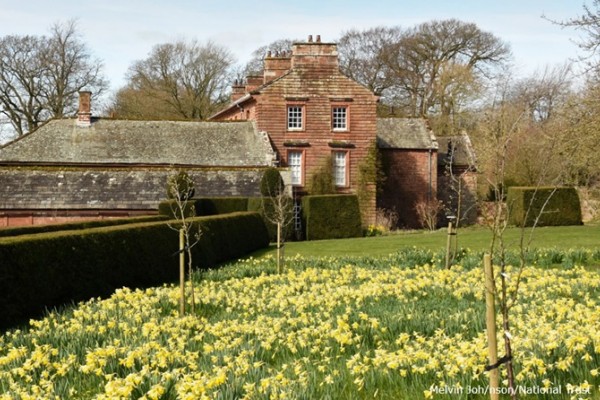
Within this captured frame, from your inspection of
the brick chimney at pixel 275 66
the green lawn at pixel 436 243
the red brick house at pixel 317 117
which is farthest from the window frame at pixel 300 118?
the green lawn at pixel 436 243

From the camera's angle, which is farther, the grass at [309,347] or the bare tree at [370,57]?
the bare tree at [370,57]

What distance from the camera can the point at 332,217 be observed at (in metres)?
31.8

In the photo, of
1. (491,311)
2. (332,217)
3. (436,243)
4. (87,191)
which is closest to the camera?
(491,311)

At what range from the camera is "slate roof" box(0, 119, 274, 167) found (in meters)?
36.0

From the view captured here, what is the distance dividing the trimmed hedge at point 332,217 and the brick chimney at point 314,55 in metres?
9.02

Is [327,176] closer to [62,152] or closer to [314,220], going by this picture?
[314,220]

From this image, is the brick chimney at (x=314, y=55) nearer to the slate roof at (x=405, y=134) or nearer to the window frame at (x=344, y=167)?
the window frame at (x=344, y=167)

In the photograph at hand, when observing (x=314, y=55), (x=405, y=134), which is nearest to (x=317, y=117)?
(x=314, y=55)

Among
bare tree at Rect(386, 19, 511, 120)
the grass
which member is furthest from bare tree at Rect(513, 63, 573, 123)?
the grass

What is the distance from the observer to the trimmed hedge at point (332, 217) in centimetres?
3169

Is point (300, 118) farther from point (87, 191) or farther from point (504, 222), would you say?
point (504, 222)

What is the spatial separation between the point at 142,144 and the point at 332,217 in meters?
11.4

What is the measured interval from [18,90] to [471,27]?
108 ft

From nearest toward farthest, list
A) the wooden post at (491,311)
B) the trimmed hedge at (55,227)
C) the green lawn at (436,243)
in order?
the wooden post at (491,311), the trimmed hedge at (55,227), the green lawn at (436,243)
